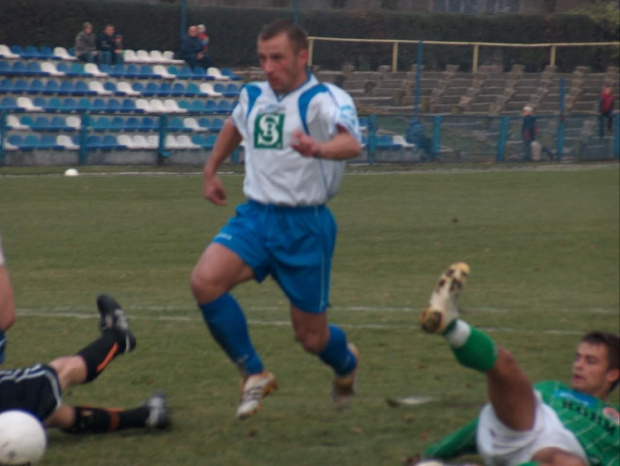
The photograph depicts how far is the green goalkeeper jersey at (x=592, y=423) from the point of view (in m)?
4.32

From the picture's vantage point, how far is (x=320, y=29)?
32.5m

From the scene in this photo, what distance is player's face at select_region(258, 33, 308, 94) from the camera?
5176 millimetres

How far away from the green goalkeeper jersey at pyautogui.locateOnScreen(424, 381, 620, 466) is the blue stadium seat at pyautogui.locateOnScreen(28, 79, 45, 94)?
68.2 feet

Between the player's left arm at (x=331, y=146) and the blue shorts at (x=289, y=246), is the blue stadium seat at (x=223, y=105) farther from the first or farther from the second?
the player's left arm at (x=331, y=146)

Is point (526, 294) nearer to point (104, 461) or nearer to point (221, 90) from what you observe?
point (104, 461)

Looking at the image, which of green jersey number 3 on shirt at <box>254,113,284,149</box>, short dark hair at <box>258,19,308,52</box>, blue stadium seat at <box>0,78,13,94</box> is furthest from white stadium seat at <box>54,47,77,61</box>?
green jersey number 3 on shirt at <box>254,113,284,149</box>

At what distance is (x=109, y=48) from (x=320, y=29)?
Result: 8226 mm

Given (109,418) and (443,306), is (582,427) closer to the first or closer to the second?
(443,306)

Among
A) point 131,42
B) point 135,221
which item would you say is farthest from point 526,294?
point 131,42

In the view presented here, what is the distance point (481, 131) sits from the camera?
995 inches

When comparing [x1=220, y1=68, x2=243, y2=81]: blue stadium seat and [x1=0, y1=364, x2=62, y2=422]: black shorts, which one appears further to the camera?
[x1=220, y1=68, x2=243, y2=81]: blue stadium seat

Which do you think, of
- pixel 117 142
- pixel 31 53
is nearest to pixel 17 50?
pixel 31 53

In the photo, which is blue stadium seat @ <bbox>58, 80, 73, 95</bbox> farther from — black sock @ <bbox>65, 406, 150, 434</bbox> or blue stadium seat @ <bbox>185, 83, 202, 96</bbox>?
black sock @ <bbox>65, 406, 150, 434</bbox>

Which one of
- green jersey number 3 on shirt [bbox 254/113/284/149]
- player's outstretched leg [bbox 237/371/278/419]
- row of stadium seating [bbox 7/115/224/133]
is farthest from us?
row of stadium seating [bbox 7/115/224/133]
